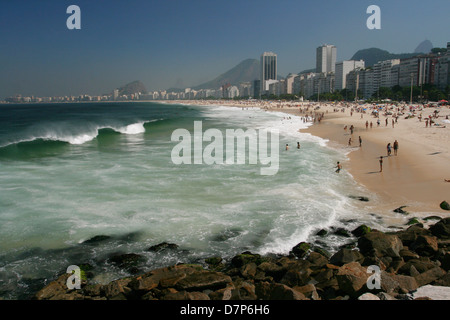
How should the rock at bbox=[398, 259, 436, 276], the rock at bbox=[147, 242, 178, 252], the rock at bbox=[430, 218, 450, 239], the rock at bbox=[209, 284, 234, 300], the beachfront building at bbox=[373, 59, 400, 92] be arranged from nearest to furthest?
the rock at bbox=[209, 284, 234, 300] < the rock at bbox=[398, 259, 436, 276] < the rock at bbox=[430, 218, 450, 239] < the rock at bbox=[147, 242, 178, 252] < the beachfront building at bbox=[373, 59, 400, 92]

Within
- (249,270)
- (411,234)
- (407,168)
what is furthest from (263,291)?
(407,168)

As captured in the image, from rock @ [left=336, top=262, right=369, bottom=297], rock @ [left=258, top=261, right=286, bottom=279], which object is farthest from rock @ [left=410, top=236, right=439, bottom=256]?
rock @ [left=258, top=261, right=286, bottom=279]

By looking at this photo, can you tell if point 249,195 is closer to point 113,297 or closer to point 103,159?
point 113,297

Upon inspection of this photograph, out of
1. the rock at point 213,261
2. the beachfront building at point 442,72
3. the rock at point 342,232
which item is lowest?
the rock at point 213,261

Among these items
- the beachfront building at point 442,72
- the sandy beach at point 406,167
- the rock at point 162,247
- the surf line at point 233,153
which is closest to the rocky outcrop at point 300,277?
the rock at point 162,247

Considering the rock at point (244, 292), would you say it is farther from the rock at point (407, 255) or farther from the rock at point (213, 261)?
the rock at point (407, 255)

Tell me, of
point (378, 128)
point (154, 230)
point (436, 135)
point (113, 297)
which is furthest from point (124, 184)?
point (378, 128)

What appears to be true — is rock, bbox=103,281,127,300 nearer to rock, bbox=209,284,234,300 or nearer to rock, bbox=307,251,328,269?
rock, bbox=209,284,234,300

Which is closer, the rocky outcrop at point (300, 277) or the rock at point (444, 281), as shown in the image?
the rocky outcrop at point (300, 277)
